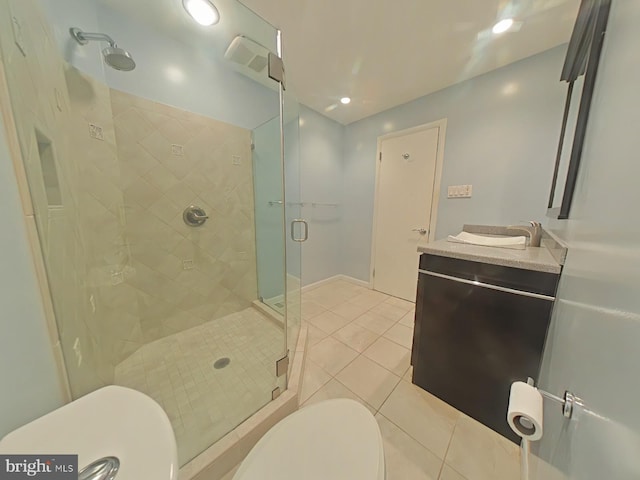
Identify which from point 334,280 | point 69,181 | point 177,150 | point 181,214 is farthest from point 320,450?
point 334,280

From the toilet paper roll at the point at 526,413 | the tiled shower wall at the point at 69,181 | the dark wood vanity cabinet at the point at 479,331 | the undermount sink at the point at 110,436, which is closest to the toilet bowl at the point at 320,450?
the undermount sink at the point at 110,436

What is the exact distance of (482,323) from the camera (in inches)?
41.3

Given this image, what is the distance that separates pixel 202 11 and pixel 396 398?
9.06ft

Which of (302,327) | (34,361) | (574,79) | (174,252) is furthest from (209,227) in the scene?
(574,79)

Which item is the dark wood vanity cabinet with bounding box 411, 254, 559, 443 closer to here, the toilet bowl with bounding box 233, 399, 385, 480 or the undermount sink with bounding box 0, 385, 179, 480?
the toilet bowl with bounding box 233, 399, 385, 480

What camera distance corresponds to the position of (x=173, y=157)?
5.45ft

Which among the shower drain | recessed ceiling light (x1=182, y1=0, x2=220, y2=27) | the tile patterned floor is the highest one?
recessed ceiling light (x1=182, y1=0, x2=220, y2=27)

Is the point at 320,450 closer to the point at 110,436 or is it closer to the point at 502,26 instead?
the point at 110,436

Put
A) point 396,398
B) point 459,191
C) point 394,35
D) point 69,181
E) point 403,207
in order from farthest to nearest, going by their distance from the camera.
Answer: point 403,207, point 459,191, point 394,35, point 396,398, point 69,181

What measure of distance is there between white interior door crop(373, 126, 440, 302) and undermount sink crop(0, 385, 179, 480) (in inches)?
98.3

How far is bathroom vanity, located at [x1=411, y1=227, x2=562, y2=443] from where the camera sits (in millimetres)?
924

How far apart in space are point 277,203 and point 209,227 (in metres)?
0.68

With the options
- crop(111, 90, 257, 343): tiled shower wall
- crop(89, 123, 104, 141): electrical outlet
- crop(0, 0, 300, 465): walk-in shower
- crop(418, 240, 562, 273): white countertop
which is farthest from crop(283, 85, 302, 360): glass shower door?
crop(89, 123, 104, 141): electrical outlet

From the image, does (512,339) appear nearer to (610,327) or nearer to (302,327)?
(610,327)
